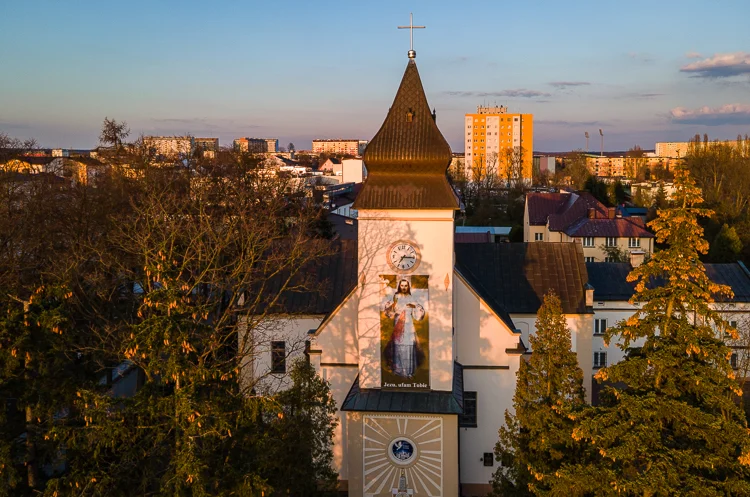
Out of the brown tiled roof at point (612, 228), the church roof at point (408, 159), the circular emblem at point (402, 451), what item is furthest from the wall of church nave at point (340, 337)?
the brown tiled roof at point (612, 228)

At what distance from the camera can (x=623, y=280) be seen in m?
31.6

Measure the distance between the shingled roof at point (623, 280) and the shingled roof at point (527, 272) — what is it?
586cm

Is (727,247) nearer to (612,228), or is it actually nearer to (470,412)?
(612,228)

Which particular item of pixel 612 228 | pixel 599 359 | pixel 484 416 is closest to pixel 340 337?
pixel 484 416

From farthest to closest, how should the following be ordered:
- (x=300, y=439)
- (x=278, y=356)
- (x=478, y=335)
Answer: (x=278, y=356), (x=478, y=335), (x=300, y=439)

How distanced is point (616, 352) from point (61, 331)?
25.1m

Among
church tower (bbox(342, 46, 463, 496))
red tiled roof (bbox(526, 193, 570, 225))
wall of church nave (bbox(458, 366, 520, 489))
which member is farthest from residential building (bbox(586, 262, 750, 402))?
red tiled roof (bbox(526, 193, 570, 225))

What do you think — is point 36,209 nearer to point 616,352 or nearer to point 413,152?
point 413,152

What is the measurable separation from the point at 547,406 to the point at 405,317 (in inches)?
227

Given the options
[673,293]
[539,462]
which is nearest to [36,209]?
[539,462]

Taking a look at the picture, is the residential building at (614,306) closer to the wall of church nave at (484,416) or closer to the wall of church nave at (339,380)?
the wall of church nave at (484,416)

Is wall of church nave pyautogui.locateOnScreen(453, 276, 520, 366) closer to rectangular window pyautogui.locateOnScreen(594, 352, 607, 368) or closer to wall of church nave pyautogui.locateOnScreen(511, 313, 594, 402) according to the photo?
wall of church nave pyautogui.locateOnScreen(511, 313, 594, 402)

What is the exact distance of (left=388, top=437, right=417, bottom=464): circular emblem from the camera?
18.5m

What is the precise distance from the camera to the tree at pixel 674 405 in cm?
1209
